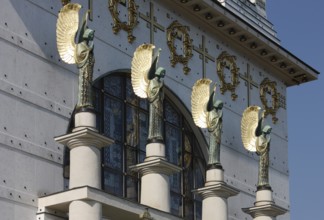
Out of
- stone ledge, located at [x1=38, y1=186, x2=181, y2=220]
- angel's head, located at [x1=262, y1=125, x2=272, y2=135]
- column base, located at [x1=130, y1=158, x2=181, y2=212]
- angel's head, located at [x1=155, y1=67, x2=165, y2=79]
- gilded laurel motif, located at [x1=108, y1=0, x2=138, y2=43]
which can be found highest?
gilded laurel motif, located at [x1=108, y1=0, x2=138, y2=43]

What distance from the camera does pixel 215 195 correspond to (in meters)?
26.3

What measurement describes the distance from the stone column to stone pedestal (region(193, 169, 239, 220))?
14.7 ft

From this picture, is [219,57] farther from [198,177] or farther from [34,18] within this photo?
[34,18]

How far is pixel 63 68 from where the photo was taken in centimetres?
2428

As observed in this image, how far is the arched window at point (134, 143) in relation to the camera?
2553 centimetres

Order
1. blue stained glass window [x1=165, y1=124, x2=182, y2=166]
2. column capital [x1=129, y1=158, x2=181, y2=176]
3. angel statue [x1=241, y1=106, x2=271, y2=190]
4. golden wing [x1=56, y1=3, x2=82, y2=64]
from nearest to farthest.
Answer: golden wing [x1=56, y1=3, x2=82, y2=64], column capital [x1=129, y1=158, x2=181, y2=176], blue stained glass window [x1=165, y1=124, x2=182, y2=166], angel statue [x1=241, y1=106, x2=271, y2=190]

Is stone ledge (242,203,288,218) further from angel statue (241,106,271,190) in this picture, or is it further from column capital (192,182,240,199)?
column capital (192,182,240,199)

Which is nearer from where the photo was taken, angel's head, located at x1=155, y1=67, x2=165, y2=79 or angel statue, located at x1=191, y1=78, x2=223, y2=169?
angel's head, located at x1=155, y1=67, x2=165, y2=79

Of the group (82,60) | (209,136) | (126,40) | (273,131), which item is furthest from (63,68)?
(273,131)

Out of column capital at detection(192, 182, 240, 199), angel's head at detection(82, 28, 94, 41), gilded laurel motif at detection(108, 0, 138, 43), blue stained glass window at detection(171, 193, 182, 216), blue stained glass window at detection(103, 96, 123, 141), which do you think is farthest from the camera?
blue stained glass window at detection(171, 193, 182, 216)

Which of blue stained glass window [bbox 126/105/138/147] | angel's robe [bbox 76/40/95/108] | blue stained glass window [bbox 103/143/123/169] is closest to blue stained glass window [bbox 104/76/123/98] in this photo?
blue stained glass window [bbox 126/105/138/147]

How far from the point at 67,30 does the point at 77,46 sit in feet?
2.04

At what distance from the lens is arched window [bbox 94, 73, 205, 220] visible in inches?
1005

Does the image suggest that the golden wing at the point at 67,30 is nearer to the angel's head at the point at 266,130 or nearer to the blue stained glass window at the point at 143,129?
the blue stained glass window at the point at 143,129
